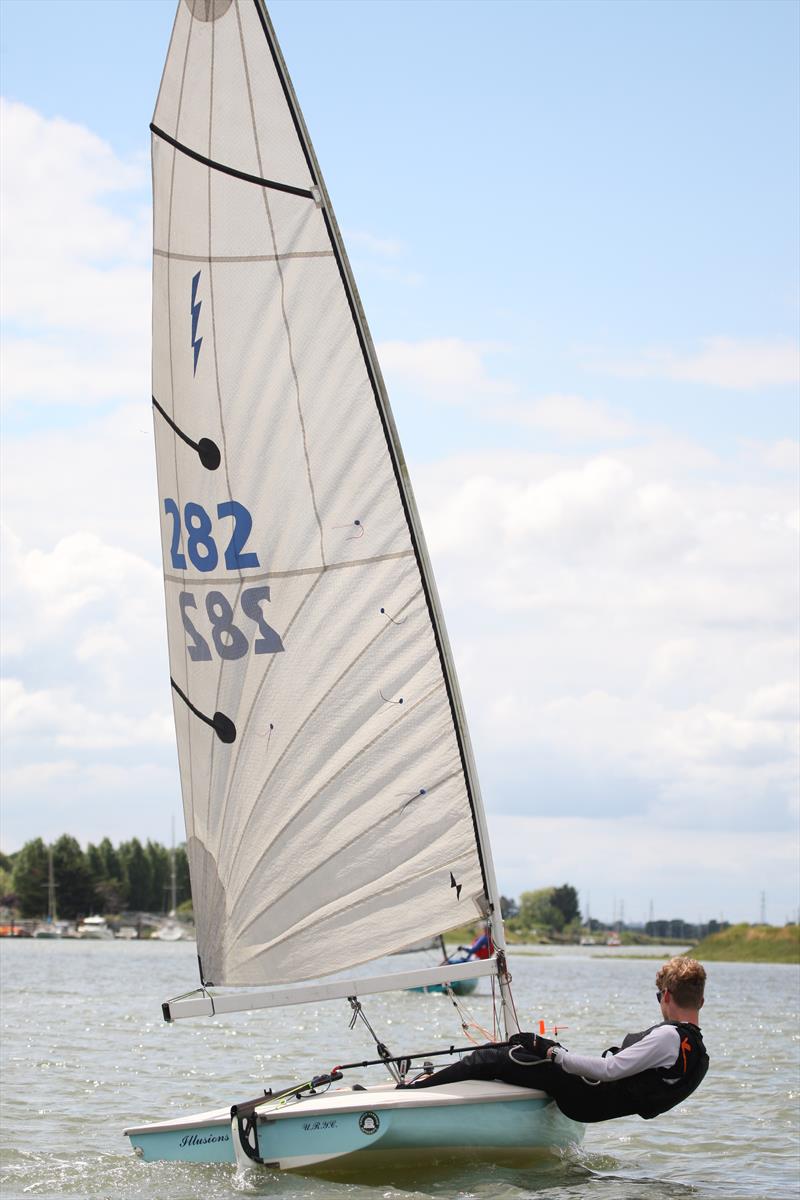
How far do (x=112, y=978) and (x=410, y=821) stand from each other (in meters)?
43.8

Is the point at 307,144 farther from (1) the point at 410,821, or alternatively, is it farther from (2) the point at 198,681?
(1) the point at 410,821

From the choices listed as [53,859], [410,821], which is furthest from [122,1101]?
[53,859]

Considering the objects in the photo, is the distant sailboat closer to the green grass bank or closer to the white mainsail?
the green grass bank

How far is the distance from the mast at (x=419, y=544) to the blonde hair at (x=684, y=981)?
1.32m

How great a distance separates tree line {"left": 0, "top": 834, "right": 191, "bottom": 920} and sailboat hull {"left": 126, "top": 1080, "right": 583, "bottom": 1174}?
123m

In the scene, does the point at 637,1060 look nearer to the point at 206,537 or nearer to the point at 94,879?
the point at 206,537

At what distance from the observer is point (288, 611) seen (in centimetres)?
1077

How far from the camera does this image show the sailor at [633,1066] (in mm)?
9367

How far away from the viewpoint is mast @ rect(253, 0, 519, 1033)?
10.4 metres

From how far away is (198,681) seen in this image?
37.0 feet

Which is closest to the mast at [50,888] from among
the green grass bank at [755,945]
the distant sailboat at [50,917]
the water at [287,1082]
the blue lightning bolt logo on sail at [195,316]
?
the distant sailboat at [50,917]

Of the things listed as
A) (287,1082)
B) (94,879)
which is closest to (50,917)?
(94,879)

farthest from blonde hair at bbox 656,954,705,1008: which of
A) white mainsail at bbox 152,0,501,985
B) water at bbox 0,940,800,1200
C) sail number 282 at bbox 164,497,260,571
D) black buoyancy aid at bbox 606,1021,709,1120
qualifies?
sail number 282 at bbox 164,497,260,571

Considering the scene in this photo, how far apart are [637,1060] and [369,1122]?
72.3 inches
